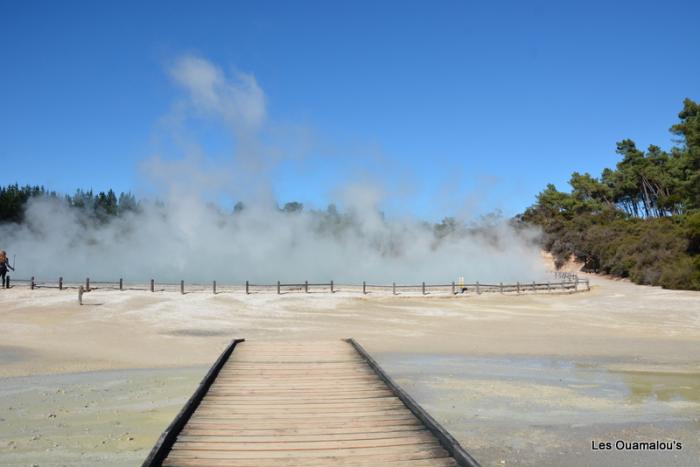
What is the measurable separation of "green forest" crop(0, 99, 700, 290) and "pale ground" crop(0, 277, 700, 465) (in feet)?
52.0

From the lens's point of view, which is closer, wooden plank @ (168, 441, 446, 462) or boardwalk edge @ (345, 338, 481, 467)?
boardwalk edge @ (345, 338, 481, 467)

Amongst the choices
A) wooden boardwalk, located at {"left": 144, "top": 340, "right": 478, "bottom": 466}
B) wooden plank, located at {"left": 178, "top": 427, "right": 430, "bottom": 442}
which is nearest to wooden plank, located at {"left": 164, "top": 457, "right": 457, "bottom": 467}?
wooden boardwalk, located at {"left": 144, "top": 340, "right": 478, "bottom": 466}

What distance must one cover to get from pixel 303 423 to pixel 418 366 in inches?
303

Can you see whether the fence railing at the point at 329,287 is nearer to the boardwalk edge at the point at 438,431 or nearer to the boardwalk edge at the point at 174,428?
the boardwalk edge at the point at 174,428

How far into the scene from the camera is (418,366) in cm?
1400

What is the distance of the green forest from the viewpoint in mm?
45500

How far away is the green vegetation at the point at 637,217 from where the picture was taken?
1783 inches

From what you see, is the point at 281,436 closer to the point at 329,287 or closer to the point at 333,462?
the point at 333,462

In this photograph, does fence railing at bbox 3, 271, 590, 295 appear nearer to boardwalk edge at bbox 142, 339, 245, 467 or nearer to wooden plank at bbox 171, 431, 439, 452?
boardwalk edge at bbox 142, 339, 245, 467

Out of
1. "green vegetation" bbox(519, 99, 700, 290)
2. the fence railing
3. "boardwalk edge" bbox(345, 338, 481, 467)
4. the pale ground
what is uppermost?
"green vegetation" bbox(519, 99, 700, 290)

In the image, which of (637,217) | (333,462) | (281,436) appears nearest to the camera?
(333,462)

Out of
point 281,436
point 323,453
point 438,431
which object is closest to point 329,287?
point 281,436

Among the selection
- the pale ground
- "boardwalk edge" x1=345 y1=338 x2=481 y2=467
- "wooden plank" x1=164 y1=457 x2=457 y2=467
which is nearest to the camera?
"boardwalk edge" x1=345 y1=338 x2=481 y2=467

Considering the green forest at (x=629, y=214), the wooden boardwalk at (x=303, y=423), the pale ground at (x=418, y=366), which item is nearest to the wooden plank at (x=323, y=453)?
the wooden boardwalk at (x=303, y=423)
